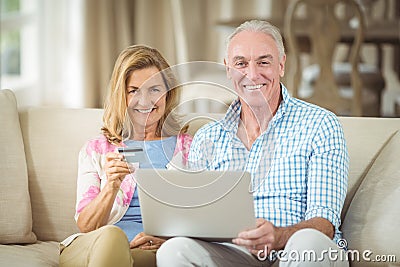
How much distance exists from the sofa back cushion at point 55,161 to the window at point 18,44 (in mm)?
2682

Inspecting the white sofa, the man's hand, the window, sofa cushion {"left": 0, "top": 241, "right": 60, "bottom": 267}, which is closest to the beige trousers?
the man's hand

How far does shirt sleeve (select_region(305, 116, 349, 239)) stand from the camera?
195 cm

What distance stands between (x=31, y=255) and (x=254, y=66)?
2.51 ft

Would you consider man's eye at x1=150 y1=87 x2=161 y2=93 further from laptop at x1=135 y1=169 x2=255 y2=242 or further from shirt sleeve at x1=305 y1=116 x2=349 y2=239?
shirt sleeve at x1=305 y1=116 x2=349 y2=239

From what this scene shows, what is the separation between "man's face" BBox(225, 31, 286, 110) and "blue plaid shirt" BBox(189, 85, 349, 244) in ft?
0.21

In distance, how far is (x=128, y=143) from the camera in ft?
6.91

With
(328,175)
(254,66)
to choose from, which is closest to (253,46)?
(254,66)

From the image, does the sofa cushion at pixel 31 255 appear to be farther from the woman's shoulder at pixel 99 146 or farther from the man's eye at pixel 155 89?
the man's eye at pixel 155 89

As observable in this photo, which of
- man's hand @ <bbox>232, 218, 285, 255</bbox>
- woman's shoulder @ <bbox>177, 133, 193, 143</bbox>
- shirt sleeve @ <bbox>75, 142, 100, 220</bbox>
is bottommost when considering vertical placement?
man's hand @ <bbox>232, 218, 285, 255</bbox>

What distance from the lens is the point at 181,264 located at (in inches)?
72.9

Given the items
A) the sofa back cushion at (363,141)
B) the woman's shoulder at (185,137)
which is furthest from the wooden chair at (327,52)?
the woman's shoulder at (185,137)

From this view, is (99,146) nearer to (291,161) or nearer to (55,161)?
(55,161)

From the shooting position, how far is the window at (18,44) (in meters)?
5.07

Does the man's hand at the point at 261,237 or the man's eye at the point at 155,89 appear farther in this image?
the man's eye at the point at 155,89
